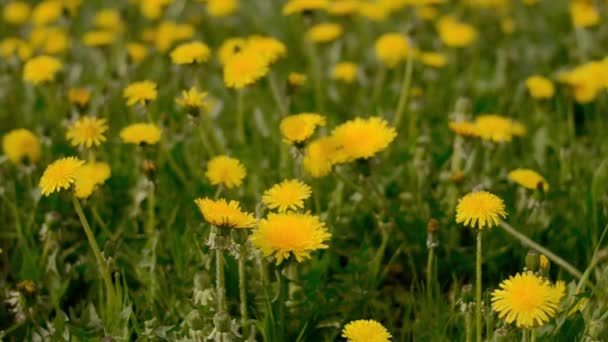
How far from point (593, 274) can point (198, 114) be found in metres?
1.09

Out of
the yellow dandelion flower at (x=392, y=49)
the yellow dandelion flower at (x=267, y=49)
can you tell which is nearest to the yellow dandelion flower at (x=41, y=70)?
the yellow dandelion flower at (x=267, y=49)

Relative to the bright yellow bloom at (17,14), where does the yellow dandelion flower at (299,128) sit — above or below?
below

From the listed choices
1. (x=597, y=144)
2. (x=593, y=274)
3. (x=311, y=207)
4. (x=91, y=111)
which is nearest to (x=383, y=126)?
(x=311, y=207)

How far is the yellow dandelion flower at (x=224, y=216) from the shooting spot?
166 centimetres

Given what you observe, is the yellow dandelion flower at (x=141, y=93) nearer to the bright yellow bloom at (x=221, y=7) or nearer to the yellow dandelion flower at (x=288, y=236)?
the yellow dandelion flower at (x=288, y=236)

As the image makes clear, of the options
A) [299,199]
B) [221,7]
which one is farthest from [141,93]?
[221,7]

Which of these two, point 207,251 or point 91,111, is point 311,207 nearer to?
point 207,251

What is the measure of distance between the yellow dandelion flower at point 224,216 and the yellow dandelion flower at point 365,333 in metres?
0.29

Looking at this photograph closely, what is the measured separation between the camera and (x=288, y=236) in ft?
5.62

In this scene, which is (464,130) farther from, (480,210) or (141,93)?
(141,93)

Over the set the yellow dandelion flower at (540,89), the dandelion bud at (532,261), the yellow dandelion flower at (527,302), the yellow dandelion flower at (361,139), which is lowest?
the yellow dandelion flower at (527,302)

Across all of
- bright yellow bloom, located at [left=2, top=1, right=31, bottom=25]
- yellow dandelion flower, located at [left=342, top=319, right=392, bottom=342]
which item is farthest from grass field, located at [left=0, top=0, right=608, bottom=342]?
bright yellow bloom, located at [left=2, top=1, right=31, bottom=25]

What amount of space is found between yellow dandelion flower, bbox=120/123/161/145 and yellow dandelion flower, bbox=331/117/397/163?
465mm

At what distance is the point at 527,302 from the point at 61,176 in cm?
96
